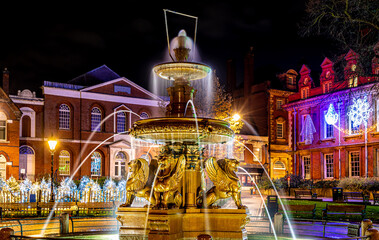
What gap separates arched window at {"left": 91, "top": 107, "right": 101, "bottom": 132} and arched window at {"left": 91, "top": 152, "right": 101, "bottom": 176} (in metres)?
2.64

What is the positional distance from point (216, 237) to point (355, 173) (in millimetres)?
33451

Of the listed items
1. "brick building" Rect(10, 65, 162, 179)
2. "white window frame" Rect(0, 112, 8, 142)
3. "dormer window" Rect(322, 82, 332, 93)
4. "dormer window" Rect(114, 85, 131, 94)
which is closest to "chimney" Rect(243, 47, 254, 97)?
"brick building" Rect(10, 65, 162, 179)

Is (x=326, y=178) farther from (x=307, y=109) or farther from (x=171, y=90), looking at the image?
(x=171, y=90)

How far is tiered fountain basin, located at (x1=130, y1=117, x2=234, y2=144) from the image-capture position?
10.2 m

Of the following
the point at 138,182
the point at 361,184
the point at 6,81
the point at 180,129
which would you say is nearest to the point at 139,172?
the point at 138,182

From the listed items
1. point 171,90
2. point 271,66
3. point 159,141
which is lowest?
point 159,141

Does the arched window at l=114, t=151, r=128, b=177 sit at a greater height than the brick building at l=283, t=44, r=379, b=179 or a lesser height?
lesser

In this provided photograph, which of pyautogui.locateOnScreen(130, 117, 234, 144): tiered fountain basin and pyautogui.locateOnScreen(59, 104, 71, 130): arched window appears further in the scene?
pyautogui.locateOnScreen(59, 104, 71, 130): arched window

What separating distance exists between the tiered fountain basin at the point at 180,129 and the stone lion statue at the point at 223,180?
0.65 meters

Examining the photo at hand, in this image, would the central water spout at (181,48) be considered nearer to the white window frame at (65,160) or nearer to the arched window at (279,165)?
the white window frame at (65,160)

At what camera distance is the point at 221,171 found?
10.6 meters

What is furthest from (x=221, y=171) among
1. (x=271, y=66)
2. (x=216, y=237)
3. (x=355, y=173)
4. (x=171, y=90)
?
(x=271, y=66)

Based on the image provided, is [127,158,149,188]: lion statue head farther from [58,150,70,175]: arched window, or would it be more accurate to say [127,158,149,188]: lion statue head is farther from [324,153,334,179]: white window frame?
[58,150,70,175]: arched window

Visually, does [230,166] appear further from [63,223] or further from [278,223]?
[63,223]
